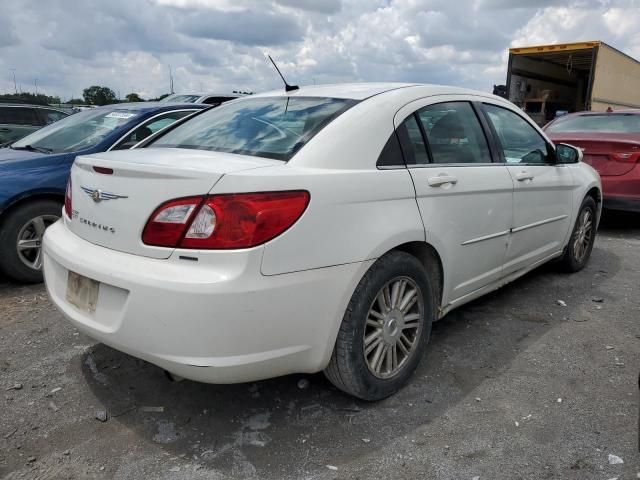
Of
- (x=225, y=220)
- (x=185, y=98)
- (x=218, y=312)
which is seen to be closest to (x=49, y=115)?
(x=185, y=98)

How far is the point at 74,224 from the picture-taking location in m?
2.69

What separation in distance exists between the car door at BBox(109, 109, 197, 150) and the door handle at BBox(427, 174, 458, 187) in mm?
2847

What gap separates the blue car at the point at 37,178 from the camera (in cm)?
433

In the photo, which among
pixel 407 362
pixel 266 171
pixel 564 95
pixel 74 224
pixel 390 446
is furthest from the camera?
pixel 564 95

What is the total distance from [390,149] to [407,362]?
1.12 metres

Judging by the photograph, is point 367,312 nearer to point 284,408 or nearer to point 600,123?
point 284,408

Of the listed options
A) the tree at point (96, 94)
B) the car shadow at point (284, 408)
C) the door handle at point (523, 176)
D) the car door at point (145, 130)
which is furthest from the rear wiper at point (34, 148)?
the tree at point (96, 94)

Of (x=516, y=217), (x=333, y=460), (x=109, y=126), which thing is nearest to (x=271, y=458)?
(x=333, y=460)

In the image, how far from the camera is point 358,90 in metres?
3.07

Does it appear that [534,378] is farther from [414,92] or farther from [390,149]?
[414,92]

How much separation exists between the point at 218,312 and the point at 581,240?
401cm

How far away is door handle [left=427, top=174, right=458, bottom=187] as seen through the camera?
113 inches

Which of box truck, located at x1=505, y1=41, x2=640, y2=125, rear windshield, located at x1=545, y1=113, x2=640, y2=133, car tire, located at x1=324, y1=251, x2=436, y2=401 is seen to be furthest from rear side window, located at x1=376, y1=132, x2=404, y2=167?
box truck, located at x1=505, y1=41, x2=640, y2=125

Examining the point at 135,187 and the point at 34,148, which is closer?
the point at 135,187
